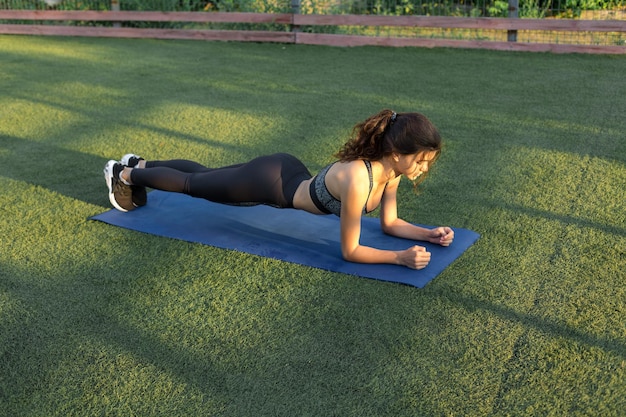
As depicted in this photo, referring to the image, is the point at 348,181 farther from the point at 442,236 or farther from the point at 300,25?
the point at 300,25

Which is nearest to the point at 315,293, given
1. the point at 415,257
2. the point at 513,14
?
the point at 415,257

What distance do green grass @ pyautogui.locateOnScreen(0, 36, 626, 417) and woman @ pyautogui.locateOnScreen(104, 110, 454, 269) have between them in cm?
22

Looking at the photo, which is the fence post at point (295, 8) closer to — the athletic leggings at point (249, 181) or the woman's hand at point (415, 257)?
the athletic leggings at point (249, 181)

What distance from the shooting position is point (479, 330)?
9.00 ft

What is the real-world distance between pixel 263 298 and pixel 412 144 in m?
0.91

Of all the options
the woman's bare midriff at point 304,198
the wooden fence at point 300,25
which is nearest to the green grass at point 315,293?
the woman's bare midriff at point 304,198

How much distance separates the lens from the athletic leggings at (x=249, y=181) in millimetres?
3496

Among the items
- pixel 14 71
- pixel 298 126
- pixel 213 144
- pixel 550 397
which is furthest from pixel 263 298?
pixel 14 71

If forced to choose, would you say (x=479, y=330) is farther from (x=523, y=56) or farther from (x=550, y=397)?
(x=523, y=56)

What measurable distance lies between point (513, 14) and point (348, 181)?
21.3 feet

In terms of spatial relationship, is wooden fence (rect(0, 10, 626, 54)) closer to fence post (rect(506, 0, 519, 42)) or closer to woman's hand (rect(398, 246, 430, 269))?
fence post (rect(506, 0, 519, 42))

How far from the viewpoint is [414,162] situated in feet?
10.2

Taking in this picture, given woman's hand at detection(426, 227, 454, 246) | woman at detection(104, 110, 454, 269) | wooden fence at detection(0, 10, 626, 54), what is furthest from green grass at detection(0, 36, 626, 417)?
wooden fence at detection(0, 10, 626, 54)

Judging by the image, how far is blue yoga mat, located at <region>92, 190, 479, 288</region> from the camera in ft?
10.7
